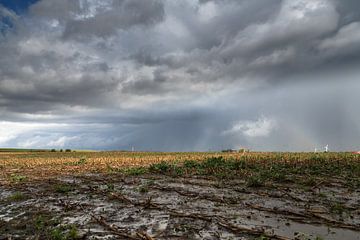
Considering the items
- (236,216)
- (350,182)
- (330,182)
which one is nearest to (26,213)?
(236,216)

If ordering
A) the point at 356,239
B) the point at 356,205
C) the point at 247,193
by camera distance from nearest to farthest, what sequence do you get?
→ the point at 356,239, the point at 356,205, the point at 247,193

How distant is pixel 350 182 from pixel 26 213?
43.6ft

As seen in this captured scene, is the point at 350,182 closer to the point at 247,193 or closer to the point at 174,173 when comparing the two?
the point at 247,193

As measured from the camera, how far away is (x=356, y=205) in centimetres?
945

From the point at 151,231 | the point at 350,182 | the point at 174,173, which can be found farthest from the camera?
the point at 174,173

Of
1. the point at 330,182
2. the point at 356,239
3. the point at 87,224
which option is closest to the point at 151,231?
the point at 87,224

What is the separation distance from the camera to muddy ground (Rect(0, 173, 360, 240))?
7285mm

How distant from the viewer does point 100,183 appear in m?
15.3

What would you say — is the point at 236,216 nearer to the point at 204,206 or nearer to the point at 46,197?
the point at 204,206

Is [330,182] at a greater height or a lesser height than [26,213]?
greater

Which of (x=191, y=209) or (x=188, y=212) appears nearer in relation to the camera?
(x=188, y=212)

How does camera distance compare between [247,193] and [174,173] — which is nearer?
[247,193]

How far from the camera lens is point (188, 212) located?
905cm

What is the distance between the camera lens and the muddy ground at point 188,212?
7285 mm
